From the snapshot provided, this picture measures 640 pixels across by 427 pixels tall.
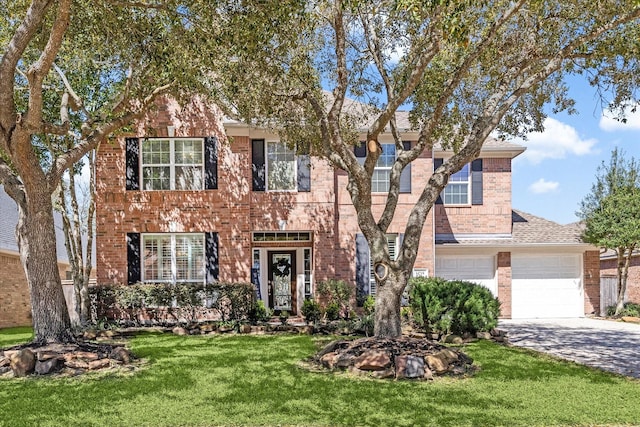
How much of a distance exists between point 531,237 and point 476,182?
→ 2736 mm

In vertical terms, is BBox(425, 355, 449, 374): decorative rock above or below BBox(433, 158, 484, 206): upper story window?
below

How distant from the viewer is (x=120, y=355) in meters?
9.27

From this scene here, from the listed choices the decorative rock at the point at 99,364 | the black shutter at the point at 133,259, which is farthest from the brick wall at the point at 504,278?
the decorative rock at the point at 99,364

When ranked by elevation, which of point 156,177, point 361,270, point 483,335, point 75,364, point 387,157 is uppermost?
point 387,157

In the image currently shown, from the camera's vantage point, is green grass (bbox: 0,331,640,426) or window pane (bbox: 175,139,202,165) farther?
window pane (bbox: 175,139,202,165)

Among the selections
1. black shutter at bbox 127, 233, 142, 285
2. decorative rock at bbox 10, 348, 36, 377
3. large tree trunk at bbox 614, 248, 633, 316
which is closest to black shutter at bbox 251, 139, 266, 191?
black shutter at bbox 127, 233, 142, 285

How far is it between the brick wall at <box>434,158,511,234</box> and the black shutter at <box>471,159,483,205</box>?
132mm

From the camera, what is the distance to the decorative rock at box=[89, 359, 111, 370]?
8.69 meters

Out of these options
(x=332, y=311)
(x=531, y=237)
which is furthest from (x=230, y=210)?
(x=531, y=237)

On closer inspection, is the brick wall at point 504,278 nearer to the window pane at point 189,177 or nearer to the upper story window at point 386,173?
the upper story window at point 386,173

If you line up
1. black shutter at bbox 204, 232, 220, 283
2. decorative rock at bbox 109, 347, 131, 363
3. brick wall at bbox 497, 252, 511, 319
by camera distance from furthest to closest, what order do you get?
brick wall at bbox 497, 252, 511, 319 < black shutter at bbox 204, 232, 220, 283 < decorative rock at bbox 109, 347, 131, 363

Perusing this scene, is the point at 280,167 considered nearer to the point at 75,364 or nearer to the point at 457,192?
the point at 457,192

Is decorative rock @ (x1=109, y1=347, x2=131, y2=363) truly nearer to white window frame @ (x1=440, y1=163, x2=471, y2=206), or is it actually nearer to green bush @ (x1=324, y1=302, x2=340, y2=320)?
green bush @ (x1=324, y1=302, x2=340, y2=320)

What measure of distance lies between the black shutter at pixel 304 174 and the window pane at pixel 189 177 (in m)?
3.01
